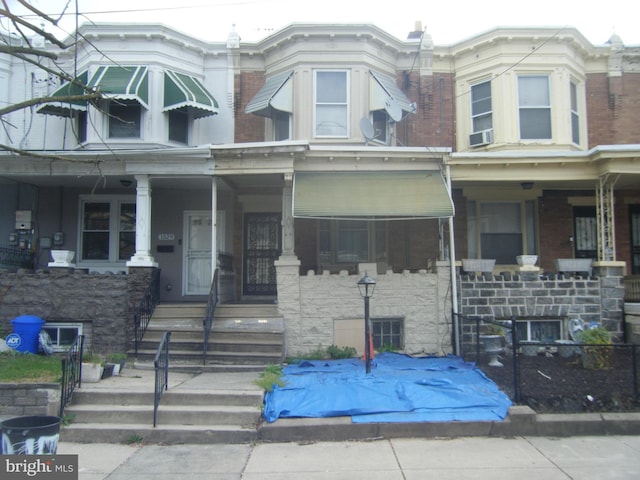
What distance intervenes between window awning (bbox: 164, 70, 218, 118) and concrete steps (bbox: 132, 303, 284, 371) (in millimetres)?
4680

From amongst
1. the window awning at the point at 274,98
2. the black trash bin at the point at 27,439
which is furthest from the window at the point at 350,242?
the black trash bin at the point at 27,439

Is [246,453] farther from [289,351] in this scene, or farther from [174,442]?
[289,351]

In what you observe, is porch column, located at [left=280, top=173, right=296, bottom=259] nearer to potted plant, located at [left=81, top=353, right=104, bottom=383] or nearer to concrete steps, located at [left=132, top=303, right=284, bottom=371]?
concrete steps, located at [left=132, top=303, right=284, bottom=371]

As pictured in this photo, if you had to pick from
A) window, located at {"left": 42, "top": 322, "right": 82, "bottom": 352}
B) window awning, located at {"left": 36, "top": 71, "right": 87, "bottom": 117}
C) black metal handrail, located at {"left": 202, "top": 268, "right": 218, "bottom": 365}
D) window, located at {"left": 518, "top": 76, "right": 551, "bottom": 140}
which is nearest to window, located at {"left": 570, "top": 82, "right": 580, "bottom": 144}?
window, located at {"left": 518, "top": 76, "right": 551, "bottom": 140}

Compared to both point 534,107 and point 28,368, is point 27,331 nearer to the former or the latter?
point 28,368

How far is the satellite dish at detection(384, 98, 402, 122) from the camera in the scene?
11893mm

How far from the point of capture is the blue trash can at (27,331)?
9.44 meters

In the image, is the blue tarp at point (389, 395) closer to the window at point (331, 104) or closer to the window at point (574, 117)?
the window at point (331, 104)

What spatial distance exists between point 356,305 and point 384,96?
5.12 m

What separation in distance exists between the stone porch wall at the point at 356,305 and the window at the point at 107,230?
4.82 meters

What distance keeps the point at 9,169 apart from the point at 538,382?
11.0 meters

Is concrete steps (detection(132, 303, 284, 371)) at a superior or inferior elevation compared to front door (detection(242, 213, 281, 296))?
inferior

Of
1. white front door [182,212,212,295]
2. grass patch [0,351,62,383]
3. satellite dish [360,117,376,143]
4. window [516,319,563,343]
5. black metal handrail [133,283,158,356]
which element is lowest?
grass patch [0,351,62,383]

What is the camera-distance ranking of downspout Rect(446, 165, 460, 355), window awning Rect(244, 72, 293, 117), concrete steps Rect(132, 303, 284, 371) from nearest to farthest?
concrete steps Rect(132, 303, 284, 371), downspout Rect(446, 165, 460, 355), window awning Rect(244, 72, 293, 117)
